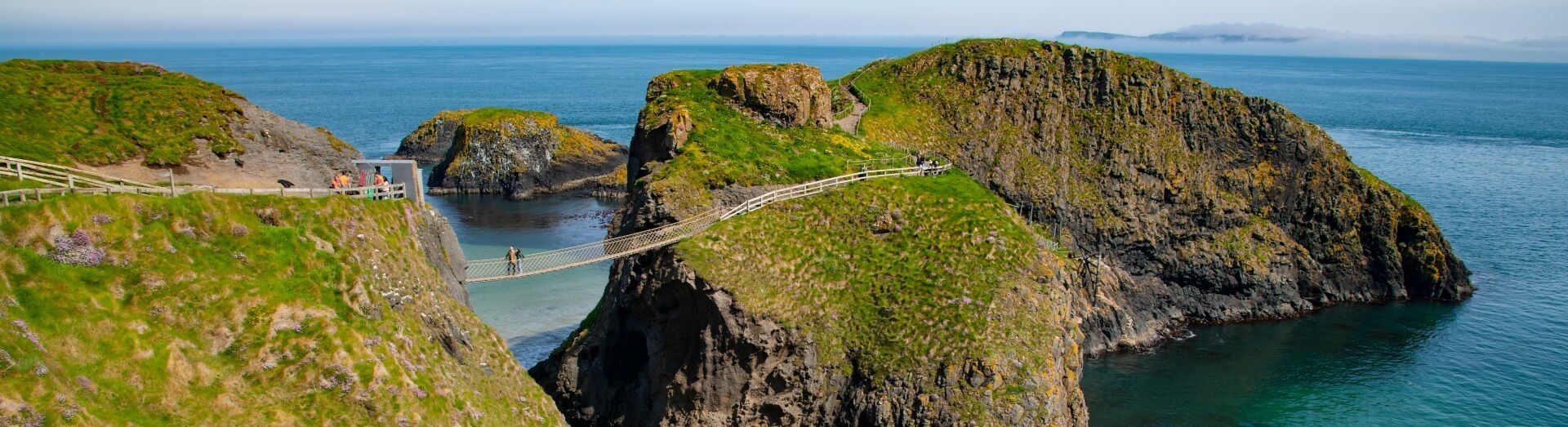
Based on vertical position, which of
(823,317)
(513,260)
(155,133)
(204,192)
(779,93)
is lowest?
(823,317)

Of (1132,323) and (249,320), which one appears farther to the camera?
(1132,323)

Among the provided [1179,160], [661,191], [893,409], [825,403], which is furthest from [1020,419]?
[1179,160]

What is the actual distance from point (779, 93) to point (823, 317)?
19401 millimetres

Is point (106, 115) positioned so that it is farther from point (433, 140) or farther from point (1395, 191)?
point (433, 140)

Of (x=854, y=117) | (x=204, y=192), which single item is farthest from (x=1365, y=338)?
(x=204, y=192)

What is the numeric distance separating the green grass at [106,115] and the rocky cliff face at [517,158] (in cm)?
6078

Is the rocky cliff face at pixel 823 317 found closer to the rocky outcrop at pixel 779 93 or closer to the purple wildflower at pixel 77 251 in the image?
the rocky outcrop at pixel 779 93

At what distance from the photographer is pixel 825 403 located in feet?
135

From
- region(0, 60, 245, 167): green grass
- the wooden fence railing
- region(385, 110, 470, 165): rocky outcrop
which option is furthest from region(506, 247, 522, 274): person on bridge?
region(385, 110, 470, 165): rocky outcrop

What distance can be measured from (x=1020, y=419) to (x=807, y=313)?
9.52 meters

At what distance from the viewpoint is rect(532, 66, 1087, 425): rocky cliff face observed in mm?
40219

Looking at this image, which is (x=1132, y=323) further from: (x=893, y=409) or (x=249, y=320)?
(x=249, y=320)

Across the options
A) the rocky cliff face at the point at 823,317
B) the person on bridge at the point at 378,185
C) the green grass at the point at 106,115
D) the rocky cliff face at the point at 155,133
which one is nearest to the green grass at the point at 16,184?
the rocky cliff face at the point at 155,133

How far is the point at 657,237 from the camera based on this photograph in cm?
4241
